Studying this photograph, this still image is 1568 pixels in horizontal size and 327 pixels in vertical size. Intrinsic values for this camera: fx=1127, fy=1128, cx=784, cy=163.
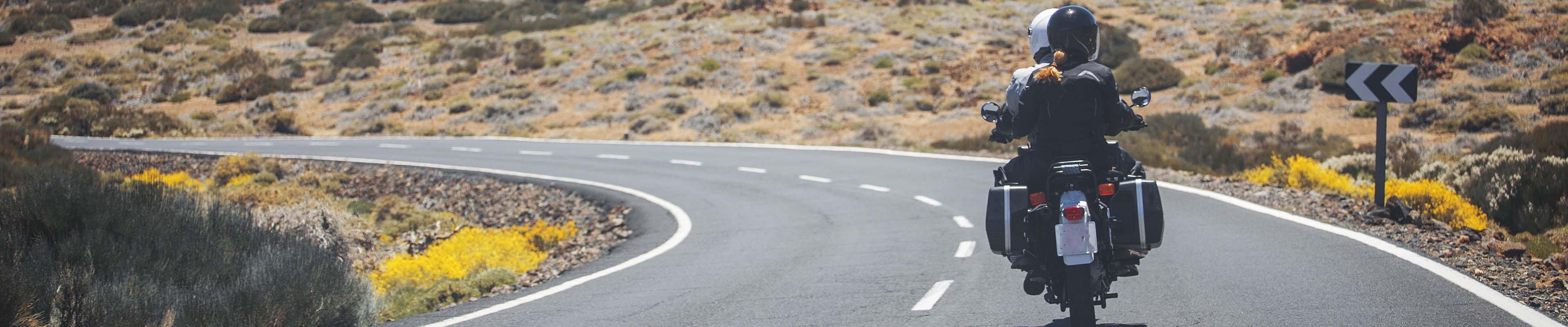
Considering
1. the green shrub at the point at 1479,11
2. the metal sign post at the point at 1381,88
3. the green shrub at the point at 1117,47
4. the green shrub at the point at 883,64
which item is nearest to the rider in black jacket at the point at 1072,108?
the metal sign post at the point at 1381,88

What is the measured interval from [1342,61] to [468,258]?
1129 inches

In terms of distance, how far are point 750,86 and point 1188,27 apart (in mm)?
19858

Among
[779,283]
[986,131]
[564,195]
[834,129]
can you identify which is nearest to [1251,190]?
[779,283]

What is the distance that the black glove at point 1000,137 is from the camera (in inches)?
232

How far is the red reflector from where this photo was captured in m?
4.91

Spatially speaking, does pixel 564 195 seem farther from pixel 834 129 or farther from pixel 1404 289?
pixel 834 129

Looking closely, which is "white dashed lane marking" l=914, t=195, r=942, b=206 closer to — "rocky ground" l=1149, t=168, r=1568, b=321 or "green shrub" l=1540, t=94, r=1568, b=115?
"rocky ground" l=1149, t=168, r=1568, b=321

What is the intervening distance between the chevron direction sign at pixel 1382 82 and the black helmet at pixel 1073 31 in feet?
20.1

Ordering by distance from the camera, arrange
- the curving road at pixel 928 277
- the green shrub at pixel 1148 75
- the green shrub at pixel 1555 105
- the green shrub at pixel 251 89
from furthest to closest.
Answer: the green shrub at pixel 251 89, the green shrub at pixel 1148 75, the green shrub at pixel 1555 105, the curving road at pixel 928 277

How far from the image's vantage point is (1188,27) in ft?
160

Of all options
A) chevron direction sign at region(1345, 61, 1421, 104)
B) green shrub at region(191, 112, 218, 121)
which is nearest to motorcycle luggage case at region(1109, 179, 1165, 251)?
chevron direction sign at region(1345, 61, 1421, 104)

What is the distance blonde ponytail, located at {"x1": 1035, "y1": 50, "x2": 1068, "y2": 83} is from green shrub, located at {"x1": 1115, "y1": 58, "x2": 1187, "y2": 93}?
30816 millimetres

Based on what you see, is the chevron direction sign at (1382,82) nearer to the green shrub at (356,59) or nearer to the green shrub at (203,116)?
the green shrub at (203,116)

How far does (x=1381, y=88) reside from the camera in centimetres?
1066
